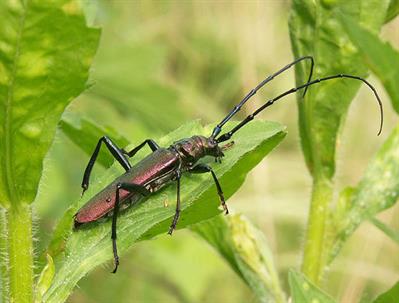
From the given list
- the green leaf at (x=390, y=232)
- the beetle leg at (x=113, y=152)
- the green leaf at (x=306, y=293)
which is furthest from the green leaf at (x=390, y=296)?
the beetle leg at (x=113, y=152)

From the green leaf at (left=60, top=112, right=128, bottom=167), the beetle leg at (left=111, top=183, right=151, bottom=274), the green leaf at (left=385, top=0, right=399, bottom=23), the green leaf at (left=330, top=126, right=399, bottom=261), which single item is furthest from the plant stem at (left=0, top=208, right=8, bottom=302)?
the green leaf at (left=385, top=0, right=399, bottom=23)

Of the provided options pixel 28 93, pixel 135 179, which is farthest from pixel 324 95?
pixel 28 93

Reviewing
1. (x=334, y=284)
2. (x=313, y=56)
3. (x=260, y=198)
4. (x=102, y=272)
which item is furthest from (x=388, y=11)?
(x=334, y=284)

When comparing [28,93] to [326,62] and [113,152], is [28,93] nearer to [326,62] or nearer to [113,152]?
[113,152]

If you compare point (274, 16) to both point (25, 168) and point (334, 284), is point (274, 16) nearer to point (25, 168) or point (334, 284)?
point (334, 284)

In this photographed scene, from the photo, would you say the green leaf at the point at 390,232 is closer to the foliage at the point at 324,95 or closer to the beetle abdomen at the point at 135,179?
the foliage at the point at 324,95

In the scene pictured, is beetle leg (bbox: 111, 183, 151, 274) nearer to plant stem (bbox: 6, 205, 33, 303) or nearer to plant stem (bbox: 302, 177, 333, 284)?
plant stem (bbox: 6, 205, 33, 303)
